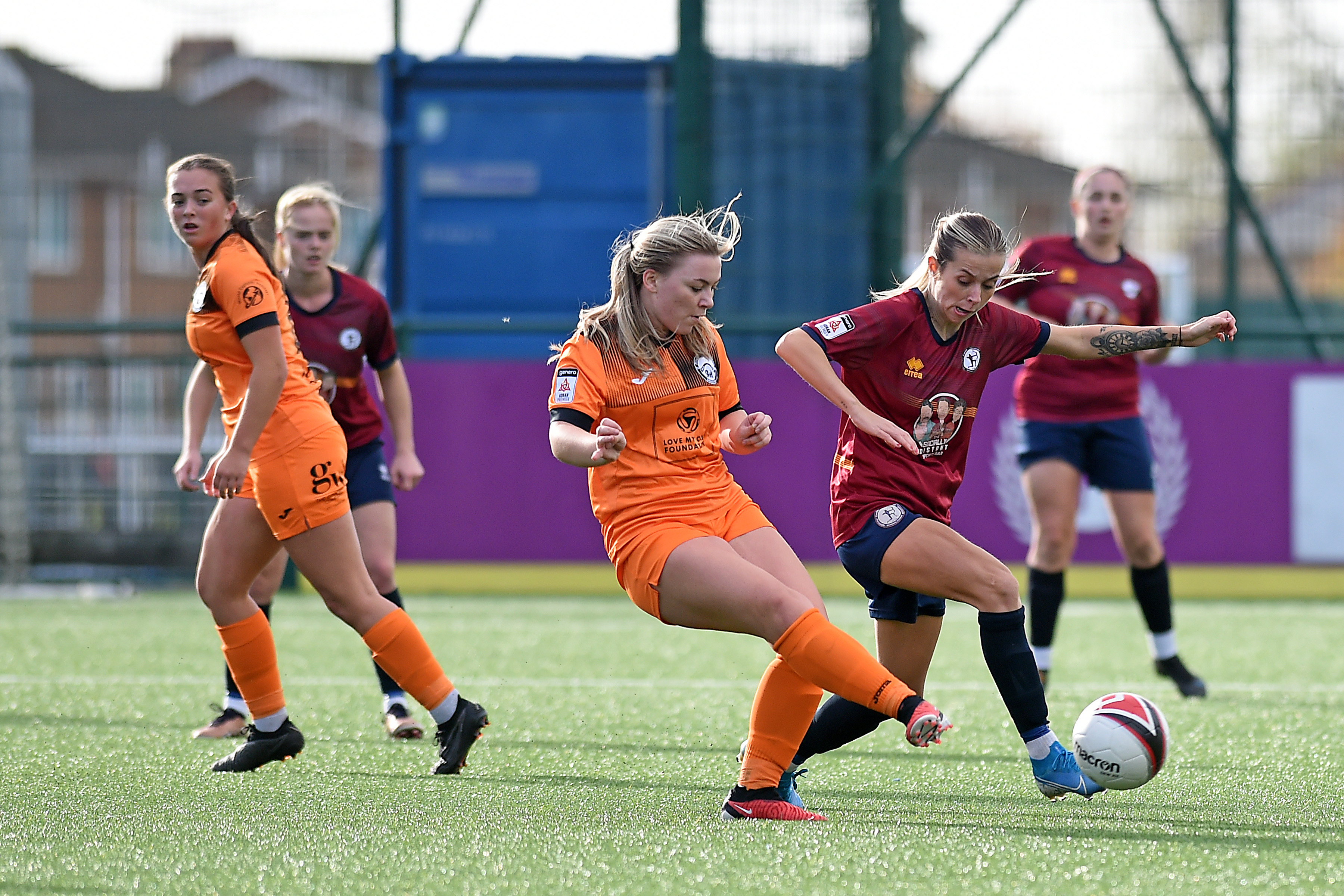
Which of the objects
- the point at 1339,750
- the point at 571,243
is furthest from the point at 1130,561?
the point at 571,243

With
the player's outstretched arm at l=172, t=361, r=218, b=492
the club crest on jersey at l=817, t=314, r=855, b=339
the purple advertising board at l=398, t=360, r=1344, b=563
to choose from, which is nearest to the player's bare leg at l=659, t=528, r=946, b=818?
the club crest on jersey at l=817, t=314, r=855, b=339

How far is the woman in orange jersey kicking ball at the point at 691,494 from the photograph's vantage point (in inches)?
159

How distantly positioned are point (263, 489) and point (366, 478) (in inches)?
51.3

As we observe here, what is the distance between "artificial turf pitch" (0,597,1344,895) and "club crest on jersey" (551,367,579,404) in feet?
3.50

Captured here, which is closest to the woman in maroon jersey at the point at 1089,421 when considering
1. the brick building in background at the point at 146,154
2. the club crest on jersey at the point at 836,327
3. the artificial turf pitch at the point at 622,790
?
the artificial turf pitch at the point at 622,790

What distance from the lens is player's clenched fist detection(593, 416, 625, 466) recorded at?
3.87 m

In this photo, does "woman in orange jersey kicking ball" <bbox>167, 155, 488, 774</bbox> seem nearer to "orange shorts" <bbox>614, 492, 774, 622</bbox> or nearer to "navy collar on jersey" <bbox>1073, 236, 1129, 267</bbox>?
"orange shorts" <bbox>614, 492, 774, 622</bbox>

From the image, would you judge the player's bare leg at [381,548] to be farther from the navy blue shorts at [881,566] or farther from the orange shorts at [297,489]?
the navy blue shorts at [881,566]

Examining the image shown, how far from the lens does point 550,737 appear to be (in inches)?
222


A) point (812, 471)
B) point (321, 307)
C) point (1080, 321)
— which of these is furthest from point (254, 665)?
point (812, 471)

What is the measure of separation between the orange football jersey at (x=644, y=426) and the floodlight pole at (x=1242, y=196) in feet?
25.6

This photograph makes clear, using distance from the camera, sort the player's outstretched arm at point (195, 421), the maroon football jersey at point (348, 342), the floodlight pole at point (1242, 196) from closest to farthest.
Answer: the player's outstretched arm at point (195, 421) → the maroon football jersey at point (348, 342) → the floodlight pole at point (1242, 196)

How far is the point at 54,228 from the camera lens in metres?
14.2

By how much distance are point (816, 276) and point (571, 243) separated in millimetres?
1799
